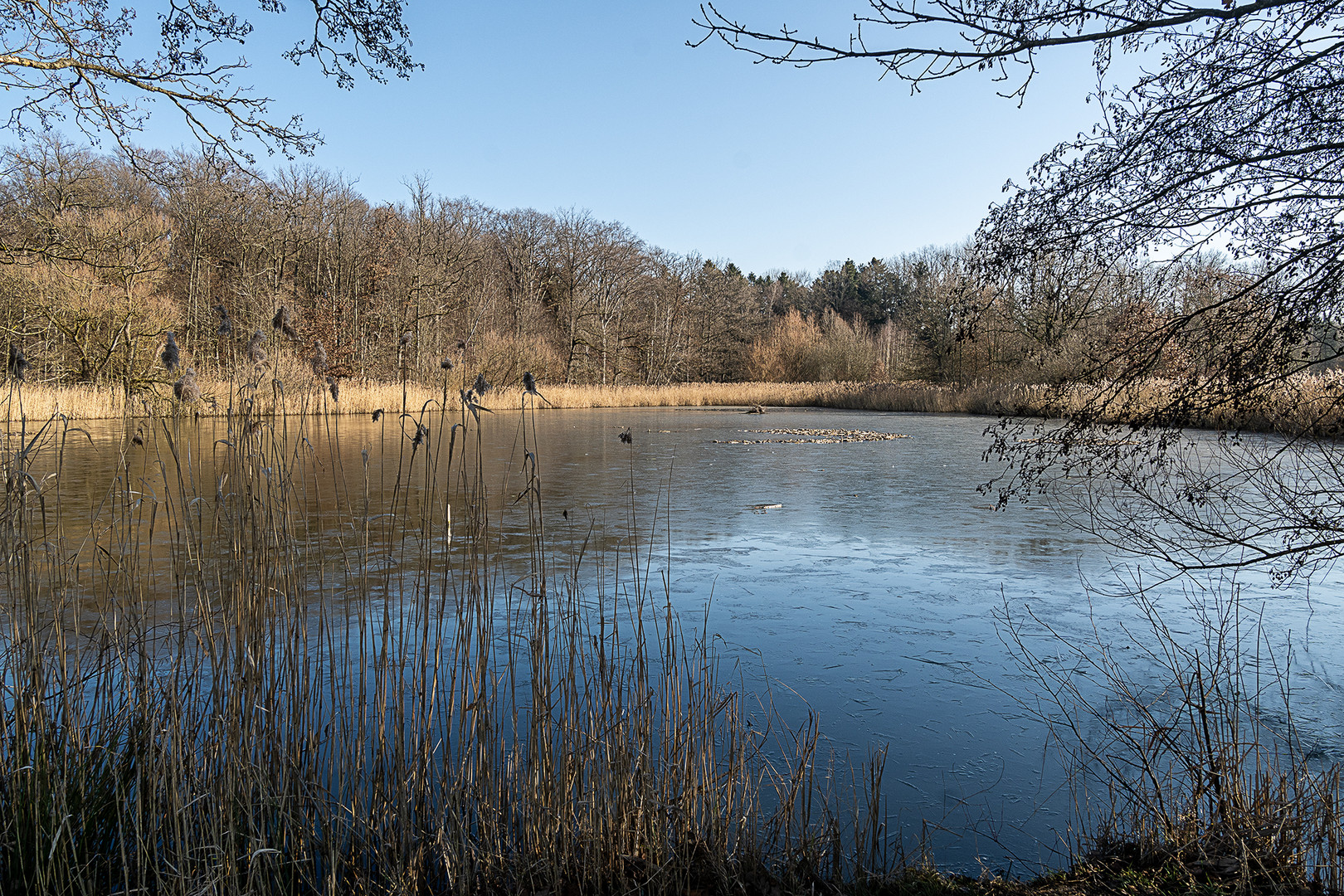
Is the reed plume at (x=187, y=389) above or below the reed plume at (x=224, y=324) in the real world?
below

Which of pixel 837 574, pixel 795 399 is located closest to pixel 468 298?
pixel 795 399

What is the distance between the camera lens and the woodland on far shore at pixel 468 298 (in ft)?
9.75

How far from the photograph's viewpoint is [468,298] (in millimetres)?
28562

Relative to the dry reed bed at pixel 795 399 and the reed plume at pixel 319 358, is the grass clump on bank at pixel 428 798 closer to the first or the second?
the reed plume at pixel 319 358

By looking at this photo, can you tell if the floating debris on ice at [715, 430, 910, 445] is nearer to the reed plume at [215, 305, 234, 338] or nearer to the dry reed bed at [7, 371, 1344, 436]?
the dry reed bed at [7, 371, 1344, 436]

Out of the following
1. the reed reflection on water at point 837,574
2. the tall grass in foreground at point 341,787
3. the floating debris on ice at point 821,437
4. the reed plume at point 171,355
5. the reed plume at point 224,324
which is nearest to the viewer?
the tall grass in foreground at point 341,787

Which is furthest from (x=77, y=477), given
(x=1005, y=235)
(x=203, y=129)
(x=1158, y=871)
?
(x=1158, y=871)

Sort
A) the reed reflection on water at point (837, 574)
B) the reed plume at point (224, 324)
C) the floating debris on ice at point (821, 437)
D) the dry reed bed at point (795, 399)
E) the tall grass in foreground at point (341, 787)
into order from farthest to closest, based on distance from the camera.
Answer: the floating debris on ice at point (821, 437) < the dry reed bed at point (795, 399) < the reed reflection on water at point (837, 574) < the reed plume at point (224, 324) < the tall grass in foreground at point (341, 787)

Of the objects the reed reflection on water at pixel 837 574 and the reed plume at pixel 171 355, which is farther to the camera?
the reed reflection on water at pixel 837 574

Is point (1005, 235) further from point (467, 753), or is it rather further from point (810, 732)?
point (467, 753)

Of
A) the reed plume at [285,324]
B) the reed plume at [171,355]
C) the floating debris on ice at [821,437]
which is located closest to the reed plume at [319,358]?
the reed plume at [285,324]

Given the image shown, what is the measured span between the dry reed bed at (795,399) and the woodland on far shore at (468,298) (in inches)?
5.7

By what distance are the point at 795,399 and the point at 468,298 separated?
39.6ft

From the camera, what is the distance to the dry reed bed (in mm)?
2637
